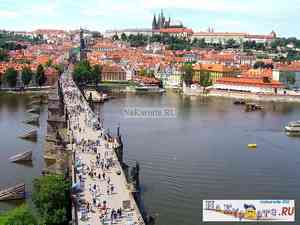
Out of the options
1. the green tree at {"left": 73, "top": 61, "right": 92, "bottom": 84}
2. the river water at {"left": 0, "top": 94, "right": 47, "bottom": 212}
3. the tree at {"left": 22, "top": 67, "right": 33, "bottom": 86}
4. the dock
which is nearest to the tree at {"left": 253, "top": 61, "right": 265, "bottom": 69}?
the green tree at {"left": 73, "top": 61, "right": 92, "bottom": 84}

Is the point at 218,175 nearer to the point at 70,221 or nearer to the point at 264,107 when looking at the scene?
the point at 70,221

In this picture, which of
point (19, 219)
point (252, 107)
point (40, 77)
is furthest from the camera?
point (40, 77)

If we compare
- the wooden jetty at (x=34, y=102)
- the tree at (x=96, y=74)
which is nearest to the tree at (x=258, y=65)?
the tree at (x=96, y=74)

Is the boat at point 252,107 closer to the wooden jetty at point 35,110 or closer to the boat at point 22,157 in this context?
the wooden jetty at point 35,110

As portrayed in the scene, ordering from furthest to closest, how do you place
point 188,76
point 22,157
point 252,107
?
point 188,76 → point 252,107 → point 22,157

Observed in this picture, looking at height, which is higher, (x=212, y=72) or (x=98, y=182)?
(x=212, y=72)

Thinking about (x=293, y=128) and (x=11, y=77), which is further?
(x=11, y=77)

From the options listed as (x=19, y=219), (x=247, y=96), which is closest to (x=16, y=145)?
(x=19, y=219)

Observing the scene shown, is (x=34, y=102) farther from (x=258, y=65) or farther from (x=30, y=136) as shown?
(x=258, y=65)
